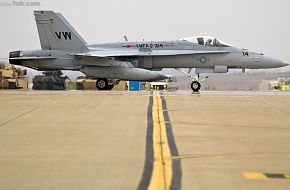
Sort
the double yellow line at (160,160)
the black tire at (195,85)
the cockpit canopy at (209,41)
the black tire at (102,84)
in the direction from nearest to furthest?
1. the double yellow line at (160,160)
2. the black tire at (195,85)
3. the cockpit canopy at (209,41)
4. the black tire at (102,84)

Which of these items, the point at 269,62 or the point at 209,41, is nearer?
the point at 209,41

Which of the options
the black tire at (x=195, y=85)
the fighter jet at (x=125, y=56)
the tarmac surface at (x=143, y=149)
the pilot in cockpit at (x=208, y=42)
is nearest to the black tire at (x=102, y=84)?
the fighter jet at (x=125, y=56)

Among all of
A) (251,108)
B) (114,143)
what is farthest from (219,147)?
(251,108)

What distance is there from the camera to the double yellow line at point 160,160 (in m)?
4.78

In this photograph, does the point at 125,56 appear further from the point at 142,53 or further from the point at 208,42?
the point at 208,42

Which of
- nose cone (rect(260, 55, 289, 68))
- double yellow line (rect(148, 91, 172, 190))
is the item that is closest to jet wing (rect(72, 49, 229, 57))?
nose cone (rect(260, 55, 289, 68))

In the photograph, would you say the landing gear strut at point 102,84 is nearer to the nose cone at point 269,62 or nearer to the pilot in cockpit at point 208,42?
the pilot in cockpit at point 208,42

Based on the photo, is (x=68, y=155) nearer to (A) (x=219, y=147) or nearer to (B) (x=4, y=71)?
(A) (x=219, y=147)

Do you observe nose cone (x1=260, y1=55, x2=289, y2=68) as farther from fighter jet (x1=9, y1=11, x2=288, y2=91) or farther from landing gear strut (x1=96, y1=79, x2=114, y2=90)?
landing gear strut (x1=96, y1=79, x2=114, y2=90)

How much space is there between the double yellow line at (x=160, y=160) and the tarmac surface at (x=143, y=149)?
0.04ft

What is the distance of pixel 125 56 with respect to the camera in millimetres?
23562

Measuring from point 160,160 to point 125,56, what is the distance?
59.0ft

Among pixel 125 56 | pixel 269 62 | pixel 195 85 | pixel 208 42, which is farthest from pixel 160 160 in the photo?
pixel 269 62

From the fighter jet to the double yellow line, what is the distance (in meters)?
14.2
